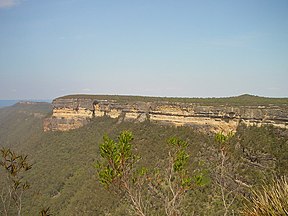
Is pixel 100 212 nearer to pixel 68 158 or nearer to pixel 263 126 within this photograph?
pixel 263 126

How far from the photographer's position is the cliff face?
121 feet

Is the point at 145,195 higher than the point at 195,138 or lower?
lower

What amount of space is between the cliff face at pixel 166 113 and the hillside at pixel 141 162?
44.9 inches

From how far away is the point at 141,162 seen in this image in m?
40.0

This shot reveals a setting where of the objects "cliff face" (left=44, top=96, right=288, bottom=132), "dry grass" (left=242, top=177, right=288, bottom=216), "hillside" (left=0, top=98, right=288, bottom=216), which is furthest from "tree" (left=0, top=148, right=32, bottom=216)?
"cliff face" (left=44, top=96, right=288, bottom=132)

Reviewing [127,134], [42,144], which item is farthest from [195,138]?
[42,144]

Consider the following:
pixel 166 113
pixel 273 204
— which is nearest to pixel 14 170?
pixel 273 204

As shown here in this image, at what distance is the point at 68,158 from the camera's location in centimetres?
5678

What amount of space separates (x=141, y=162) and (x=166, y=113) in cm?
1099

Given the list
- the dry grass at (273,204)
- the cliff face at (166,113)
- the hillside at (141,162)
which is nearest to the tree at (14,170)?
the hillside at (141,162)

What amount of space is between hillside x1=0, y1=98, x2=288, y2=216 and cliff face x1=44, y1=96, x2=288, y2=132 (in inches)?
44.9

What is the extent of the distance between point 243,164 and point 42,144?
47213mm

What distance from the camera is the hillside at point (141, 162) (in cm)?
3078

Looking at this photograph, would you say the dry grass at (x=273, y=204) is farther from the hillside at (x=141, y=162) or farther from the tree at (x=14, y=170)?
the tree at (x=14, y=170)
